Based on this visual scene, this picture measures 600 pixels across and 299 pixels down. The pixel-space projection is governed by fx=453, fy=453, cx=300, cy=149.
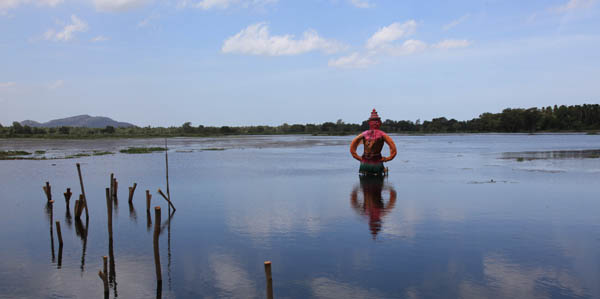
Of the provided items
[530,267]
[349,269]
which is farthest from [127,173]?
[530,267]

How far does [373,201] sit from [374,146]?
8.18m

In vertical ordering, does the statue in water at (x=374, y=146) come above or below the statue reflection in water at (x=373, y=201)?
above

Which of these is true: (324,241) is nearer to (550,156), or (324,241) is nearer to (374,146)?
(374,146)

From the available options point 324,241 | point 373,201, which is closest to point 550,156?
point 373,201

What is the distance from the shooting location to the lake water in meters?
13.3

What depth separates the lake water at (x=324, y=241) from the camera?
13.3 meters

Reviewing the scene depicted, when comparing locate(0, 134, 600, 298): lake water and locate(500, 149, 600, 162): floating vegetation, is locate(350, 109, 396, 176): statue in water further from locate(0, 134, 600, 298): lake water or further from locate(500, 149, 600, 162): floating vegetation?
locate(500, 149, 600, 162): floating vegetation

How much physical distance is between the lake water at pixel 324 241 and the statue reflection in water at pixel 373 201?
110mm

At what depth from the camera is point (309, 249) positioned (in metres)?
16.8

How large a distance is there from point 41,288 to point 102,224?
7984 millimetres

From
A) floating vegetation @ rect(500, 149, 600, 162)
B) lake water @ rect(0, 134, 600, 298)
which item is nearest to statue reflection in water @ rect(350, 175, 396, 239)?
lake water @ rect(0, 134, 600, 298)

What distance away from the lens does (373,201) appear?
26453 mm

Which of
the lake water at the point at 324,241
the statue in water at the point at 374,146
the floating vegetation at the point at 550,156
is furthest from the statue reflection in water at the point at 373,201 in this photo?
the floating vegetation at the point at 550,156

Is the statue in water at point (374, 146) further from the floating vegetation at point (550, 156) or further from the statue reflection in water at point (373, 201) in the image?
the floating vegetation at point (550, 156)
